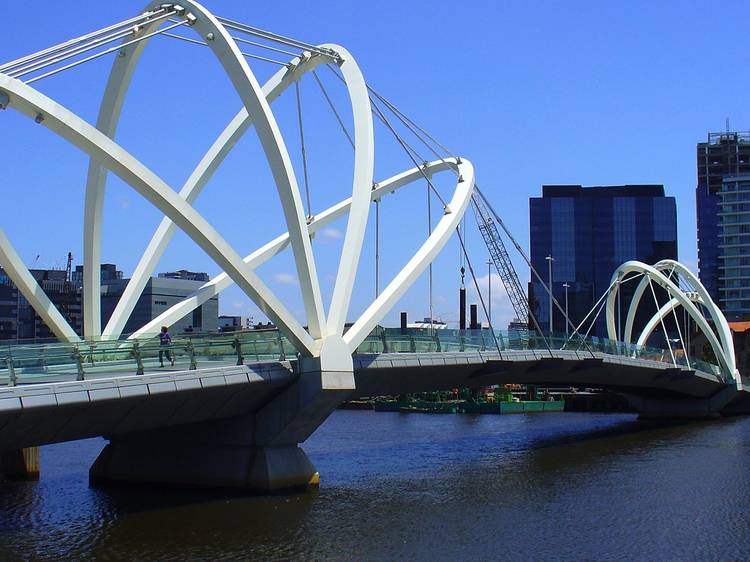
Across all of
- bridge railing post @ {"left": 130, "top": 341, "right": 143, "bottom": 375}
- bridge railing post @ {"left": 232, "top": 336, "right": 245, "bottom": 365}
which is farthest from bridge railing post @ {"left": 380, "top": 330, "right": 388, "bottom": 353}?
bridge railing post @ {"left": 130, "top": 341, "right": 143, "bottom": 375}

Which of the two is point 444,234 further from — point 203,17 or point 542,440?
point 542,440

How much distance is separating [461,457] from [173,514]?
21.0 m

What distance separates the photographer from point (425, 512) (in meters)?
31.7

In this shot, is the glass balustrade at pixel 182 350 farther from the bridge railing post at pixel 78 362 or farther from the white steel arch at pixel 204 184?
the white steel arch at pixel 204 184

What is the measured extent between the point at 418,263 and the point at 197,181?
1069 centimetres

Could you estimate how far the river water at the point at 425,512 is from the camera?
26.4 metres

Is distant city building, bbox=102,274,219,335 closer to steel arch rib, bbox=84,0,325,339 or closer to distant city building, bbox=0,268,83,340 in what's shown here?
distant city building, bbox=0,268,83,340

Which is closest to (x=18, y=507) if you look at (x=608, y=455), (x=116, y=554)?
(x=116, y=554)

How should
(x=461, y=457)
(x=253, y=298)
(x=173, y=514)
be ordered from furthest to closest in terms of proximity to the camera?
(x=461, y=457) < (x=253, y=298) < (x=173, y=514)

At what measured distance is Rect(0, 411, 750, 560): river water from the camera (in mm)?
26359

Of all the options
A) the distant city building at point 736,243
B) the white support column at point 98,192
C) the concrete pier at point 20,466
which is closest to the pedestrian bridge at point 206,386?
the concrete pier at point 20,466

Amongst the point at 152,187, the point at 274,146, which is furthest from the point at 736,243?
the point at 152,187

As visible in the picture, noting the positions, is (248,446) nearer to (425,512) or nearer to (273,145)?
(425,512)

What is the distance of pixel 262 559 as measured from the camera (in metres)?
25.1
